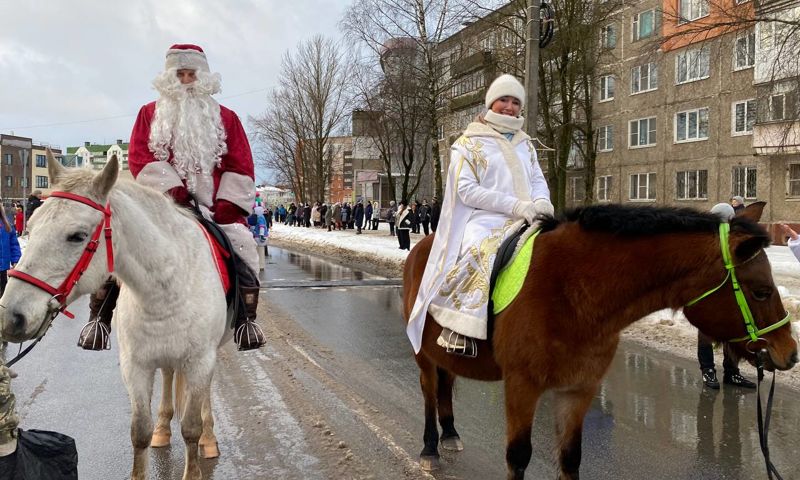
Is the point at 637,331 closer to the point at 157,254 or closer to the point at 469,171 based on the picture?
the point at 469,171

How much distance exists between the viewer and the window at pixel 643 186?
36.1 m

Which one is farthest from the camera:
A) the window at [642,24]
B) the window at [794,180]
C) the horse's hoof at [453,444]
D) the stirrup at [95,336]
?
the window at [642,24]

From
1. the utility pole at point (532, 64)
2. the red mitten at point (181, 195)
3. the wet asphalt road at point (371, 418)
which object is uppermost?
the utility pole at point (532, 64)

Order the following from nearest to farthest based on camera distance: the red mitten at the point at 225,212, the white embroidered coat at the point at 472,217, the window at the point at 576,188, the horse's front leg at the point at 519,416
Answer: the horse's front leg at the point at 519,416 < the white embroidered coat at the point at 472,217 < the red mitten at the point at 225,212 < the window at the point at 576,188

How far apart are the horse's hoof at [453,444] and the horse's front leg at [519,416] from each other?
121 cm

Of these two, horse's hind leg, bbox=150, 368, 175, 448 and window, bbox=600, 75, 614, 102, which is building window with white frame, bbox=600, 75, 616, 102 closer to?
window, bbox=600, 75, 614, 102

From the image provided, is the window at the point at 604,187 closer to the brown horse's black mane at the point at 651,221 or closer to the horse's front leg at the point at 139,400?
the brown horse's black mane at the point at 651,221

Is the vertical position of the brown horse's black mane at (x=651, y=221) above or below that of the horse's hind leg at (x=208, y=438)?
above

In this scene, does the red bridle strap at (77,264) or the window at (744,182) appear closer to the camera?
the red bridle strap at (77,264)

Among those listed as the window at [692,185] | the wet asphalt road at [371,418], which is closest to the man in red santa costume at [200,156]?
the wet asphalt road at [371,418]

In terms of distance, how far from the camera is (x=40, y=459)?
291 centimetres

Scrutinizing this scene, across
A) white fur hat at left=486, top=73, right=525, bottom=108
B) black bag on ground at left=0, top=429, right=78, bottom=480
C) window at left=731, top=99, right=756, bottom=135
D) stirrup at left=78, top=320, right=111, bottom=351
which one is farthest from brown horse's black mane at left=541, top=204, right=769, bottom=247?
window at left=731, top=99, right=756, bottom=135

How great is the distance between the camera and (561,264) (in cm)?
334

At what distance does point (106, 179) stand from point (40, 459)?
1309 millimetres
